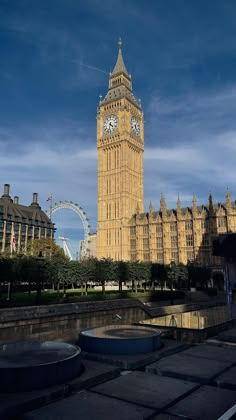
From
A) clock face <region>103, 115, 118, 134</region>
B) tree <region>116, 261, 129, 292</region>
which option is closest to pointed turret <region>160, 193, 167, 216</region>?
clock face <region>103, 115, 118, 134</region>

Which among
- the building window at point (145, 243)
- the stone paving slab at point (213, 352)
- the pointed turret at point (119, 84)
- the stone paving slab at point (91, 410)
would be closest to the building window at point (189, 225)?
the building window at point (145, 243)

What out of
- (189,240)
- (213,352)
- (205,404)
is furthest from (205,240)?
(205,404)

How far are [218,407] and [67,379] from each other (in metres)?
4.77

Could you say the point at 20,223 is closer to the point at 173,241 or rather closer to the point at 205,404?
the point at 173,241

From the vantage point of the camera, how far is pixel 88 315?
89.6 feet

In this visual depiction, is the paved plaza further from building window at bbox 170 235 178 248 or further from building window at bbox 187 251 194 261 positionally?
building window at bbox 170 235 178 248

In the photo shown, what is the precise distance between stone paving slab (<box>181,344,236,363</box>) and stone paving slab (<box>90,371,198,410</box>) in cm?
338

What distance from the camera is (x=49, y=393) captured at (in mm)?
9789

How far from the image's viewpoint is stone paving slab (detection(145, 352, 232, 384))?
37.5ft

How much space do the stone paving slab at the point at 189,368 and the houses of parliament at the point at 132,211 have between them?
76.5 meters

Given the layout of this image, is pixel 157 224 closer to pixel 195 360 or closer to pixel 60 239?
pixel 60 239

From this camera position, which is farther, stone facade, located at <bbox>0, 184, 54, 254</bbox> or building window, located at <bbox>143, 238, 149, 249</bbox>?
stone facade, located at <bbox>0, 184, 54, 254</bbox>

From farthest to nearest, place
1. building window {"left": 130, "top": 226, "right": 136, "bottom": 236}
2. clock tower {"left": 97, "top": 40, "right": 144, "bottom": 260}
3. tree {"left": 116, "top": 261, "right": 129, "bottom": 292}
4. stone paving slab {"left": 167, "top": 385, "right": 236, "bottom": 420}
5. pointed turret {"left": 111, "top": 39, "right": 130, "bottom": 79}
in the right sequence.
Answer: pointed turret {"left": 111, "top": 39, "right": 130, "bottom": 79}, clock tower {"left": 97, "top": 40, "right": 144, "bottom": 260}, building window {"left": 130, "top": 226, "right": 136, "bottom": 236}, tree {"left": 116, "top": 261, "right": 129, "bottom": 292}, stone paving slab {"left": 167, "top": 385, "right": 236, "bottom": 420}

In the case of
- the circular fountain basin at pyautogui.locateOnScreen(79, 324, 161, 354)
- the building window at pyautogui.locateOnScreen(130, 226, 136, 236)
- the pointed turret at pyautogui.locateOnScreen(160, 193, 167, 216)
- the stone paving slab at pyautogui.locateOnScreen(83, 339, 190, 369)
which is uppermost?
the pointed turret at pyautogui.locateOnScreen(160, 193, 167, 216)
